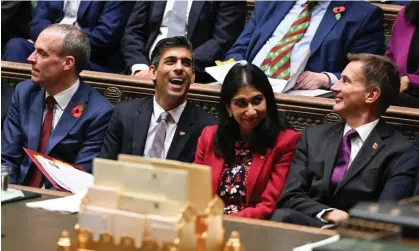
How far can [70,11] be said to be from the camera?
5109mm

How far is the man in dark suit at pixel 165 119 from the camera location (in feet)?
12.2

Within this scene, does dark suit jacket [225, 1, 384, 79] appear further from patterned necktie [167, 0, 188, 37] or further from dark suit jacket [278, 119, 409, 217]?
dark suit jacket [278, 119, 409, 217]

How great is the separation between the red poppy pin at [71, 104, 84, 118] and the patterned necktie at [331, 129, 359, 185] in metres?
1.15

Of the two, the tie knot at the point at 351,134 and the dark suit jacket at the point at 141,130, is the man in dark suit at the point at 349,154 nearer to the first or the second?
the tie knot at the point at 351,134

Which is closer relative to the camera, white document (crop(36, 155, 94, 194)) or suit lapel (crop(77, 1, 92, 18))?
white document (crop(36, 155, 94, 194))

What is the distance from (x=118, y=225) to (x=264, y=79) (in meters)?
1.67

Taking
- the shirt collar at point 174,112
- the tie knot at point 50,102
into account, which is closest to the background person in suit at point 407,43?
the shirt collar at point 174,112

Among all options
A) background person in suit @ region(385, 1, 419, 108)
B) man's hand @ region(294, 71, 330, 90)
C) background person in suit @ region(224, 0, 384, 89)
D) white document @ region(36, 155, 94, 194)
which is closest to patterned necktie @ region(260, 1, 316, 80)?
background person in suit @ region(224, 0, 384, 89)

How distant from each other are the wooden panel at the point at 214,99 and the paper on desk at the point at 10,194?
1396 mm

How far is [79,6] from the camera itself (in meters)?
5.04

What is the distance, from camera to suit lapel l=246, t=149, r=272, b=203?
3348 millimetres

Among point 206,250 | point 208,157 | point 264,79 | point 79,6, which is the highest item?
point 79,6

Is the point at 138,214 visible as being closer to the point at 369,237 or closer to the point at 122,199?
the point at 122,199

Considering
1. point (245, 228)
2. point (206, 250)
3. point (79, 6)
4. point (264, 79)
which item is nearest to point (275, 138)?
point (264, 79)
